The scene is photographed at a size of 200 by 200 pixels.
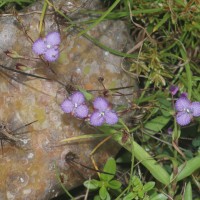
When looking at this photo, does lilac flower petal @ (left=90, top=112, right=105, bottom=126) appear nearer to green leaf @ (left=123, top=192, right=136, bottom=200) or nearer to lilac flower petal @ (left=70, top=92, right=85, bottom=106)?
lilac flower petal @ (left=70, top=92, right=85, bottom=106)

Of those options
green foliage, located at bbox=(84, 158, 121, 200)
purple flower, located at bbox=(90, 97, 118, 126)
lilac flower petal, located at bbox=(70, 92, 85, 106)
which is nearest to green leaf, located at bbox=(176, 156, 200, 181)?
green foliage, located at bbox=(84, 158, 121, 200)

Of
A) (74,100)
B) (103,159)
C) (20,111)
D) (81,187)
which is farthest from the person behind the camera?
(81,187)

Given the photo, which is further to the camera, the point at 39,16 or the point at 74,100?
the point at 39,16

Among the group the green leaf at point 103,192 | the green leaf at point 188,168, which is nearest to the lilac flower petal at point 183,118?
the green leaf at point 188,168

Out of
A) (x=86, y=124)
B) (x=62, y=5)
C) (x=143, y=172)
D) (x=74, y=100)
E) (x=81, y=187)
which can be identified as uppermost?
(x=62, y=5)

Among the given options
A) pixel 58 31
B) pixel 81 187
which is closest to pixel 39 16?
pixel 58 31

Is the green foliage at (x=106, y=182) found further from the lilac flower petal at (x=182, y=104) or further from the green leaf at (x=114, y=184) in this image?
the lilac flower petal at (x=182, y=104)

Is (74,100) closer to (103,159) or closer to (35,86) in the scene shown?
(35,86)

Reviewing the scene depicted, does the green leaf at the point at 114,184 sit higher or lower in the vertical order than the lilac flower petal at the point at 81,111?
lower
